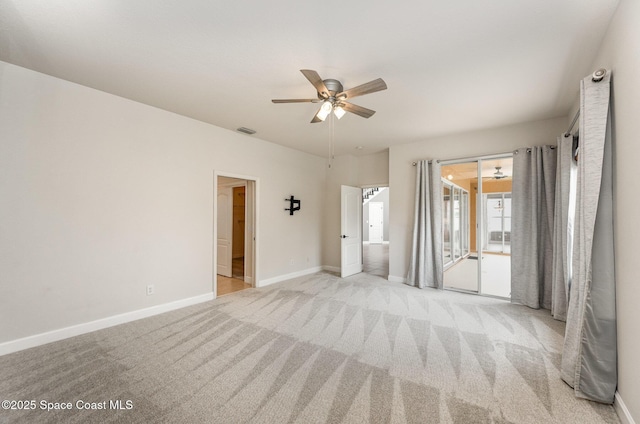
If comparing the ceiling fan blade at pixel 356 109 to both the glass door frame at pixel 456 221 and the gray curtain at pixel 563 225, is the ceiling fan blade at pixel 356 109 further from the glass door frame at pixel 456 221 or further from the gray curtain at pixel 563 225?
the glass door frame at pixel 456 221

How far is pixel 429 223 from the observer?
475cm

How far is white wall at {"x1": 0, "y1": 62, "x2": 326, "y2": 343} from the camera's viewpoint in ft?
8.33

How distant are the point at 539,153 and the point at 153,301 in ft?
19.2

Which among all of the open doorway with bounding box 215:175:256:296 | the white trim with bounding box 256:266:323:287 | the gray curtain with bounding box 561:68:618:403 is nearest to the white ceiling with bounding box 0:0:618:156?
the gray curtain with bounding box 561:68:618:403

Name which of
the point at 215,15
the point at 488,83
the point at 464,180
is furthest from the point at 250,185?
the point at 464,180

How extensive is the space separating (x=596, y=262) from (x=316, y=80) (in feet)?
8.62

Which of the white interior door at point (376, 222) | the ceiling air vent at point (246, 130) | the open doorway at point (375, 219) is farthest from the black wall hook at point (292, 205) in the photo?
the white interior door at point (376, 222)

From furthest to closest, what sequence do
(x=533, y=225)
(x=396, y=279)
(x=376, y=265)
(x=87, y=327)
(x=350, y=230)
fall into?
1. (x=376, y=265)
2. (x=350, y=230)
3. (x=396, y=279)
4. (x=533, y=225)
5. (x=87, y=327)

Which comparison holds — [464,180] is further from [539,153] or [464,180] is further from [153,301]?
[153,301]

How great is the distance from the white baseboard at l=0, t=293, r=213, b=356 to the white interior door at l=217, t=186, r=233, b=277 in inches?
67.0

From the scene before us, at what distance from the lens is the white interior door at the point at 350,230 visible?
5.53 meters

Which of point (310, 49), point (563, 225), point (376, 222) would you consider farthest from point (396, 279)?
point (376, 222)

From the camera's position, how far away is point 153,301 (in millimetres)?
3457

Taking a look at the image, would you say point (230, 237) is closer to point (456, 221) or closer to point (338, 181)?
point (338, 181)
